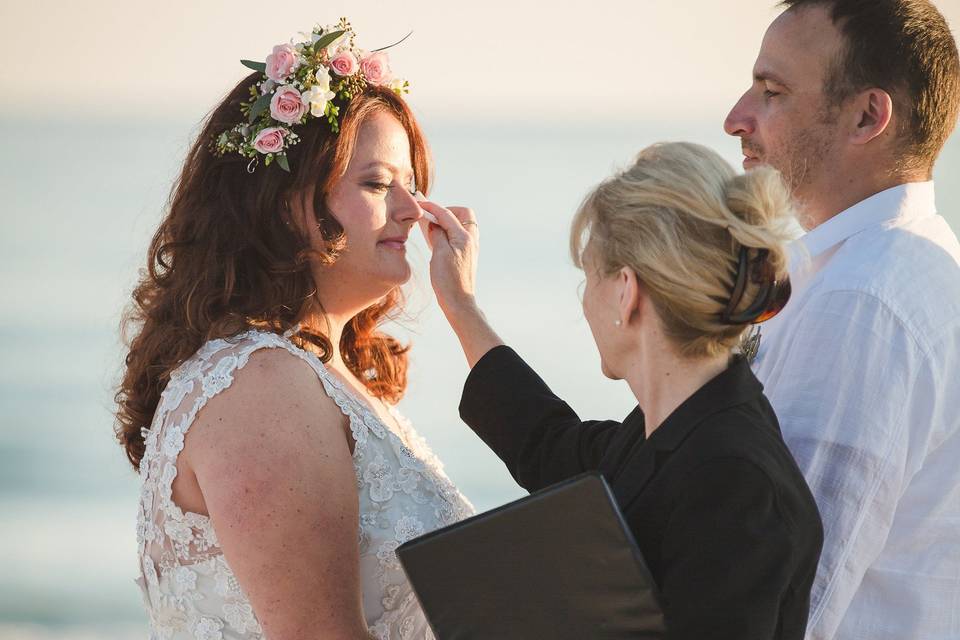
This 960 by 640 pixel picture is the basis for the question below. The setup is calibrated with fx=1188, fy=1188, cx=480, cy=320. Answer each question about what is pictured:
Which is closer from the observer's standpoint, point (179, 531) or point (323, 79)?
point (179, 531)

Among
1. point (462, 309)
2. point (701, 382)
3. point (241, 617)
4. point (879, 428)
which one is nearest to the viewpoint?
point (701, 382)

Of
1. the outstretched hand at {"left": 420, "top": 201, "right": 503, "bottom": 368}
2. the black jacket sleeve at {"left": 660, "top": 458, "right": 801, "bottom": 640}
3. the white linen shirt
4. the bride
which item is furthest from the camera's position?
the outstretched hand at {"left": 420, "top": 201, "right": 503, "bottom": 368}

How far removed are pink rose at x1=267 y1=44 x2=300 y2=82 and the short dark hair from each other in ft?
3.94

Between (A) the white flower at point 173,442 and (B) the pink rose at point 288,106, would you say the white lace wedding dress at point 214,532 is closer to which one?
(A) the white flower at point 173,442

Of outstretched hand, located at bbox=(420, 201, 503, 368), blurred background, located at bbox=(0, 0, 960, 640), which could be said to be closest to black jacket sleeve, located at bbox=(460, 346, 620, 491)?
outstretched hand, located at bbox=(420, 201, 503, 368)

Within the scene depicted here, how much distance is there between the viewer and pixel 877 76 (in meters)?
2.63

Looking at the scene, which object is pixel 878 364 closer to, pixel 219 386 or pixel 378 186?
pixel 378 186

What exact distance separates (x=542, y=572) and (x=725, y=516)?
0.29 metres

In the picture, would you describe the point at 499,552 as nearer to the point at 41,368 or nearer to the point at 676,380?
the point at 676,380

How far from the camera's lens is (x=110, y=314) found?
12.6 metres

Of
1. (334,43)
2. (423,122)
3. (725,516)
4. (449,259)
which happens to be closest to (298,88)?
(334,43)

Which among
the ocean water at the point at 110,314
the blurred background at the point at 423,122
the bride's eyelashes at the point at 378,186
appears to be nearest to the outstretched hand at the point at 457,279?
the bride's eyelashes at the point at 378,186

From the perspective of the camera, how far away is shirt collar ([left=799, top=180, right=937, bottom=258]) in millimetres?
2484

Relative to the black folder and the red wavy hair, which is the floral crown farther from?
the black folder
